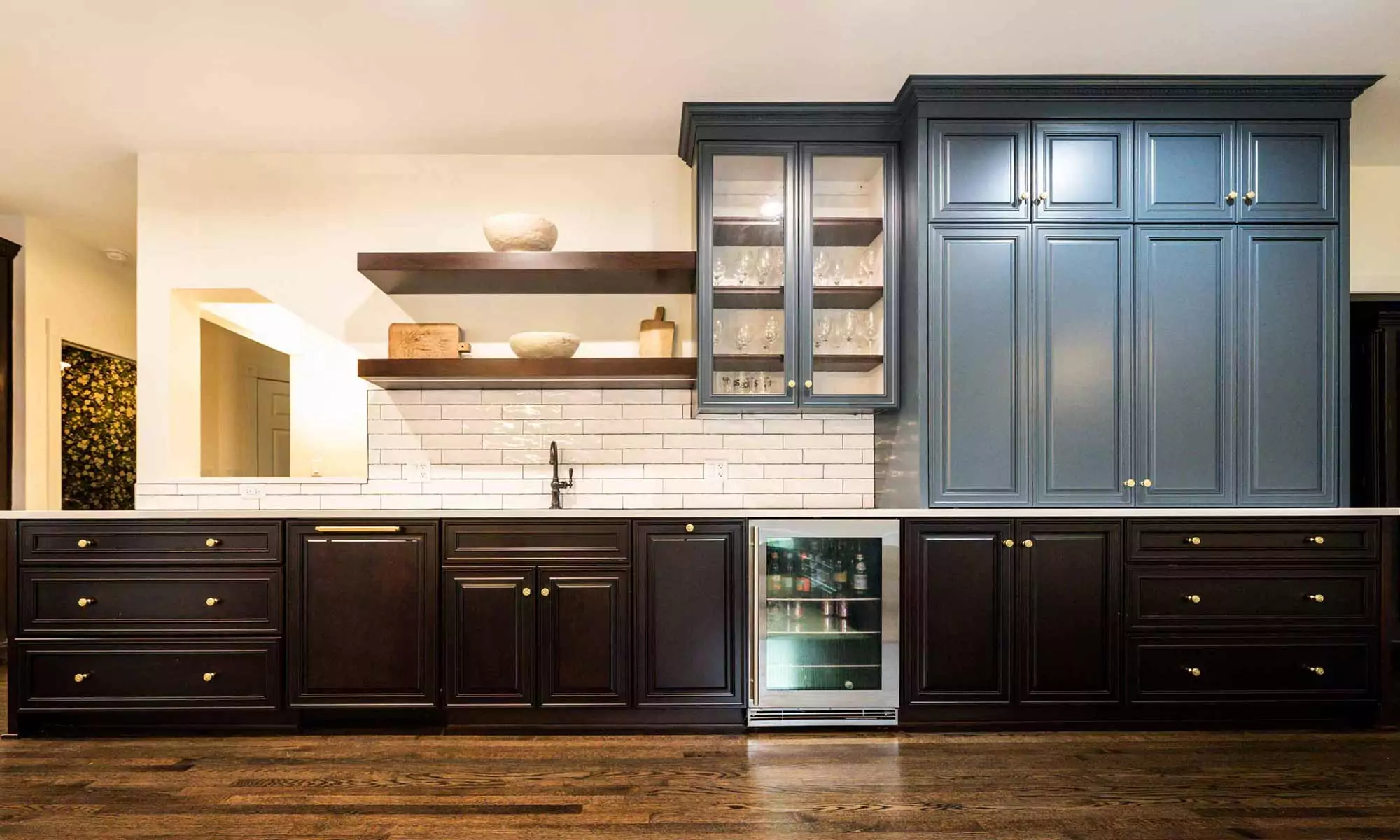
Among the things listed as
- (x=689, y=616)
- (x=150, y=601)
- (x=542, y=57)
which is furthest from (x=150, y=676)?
(x=542, y=57)

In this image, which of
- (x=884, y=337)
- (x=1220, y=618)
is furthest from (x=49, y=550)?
(x=1220, y=618)

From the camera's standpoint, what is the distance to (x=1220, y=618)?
9.82 ft

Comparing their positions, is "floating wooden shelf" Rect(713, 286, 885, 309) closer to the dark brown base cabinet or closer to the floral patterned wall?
the dark brown base cabinet

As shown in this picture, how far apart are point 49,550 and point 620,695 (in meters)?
2.28

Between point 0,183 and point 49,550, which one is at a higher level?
point 0,183

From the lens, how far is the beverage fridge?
9.80 feet

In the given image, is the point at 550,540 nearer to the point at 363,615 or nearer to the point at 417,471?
the point at 363,615

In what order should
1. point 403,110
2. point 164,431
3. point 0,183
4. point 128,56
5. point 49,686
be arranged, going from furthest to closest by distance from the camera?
point 0,183, point 164,431, point 403,110, point 49,686, point 128,56

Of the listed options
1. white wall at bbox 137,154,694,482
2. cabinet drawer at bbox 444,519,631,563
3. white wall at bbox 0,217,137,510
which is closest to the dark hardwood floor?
cabinet drawer at bbox 444,519,631,563

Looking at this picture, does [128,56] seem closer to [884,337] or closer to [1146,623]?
[884,337]

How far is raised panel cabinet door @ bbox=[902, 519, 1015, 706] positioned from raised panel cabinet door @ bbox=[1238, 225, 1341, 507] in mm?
1030

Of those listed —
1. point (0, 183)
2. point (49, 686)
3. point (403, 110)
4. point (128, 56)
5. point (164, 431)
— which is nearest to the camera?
point (128, 56)

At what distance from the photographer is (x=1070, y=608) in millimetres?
2990

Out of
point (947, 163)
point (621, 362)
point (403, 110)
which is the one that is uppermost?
point (403, 110)
